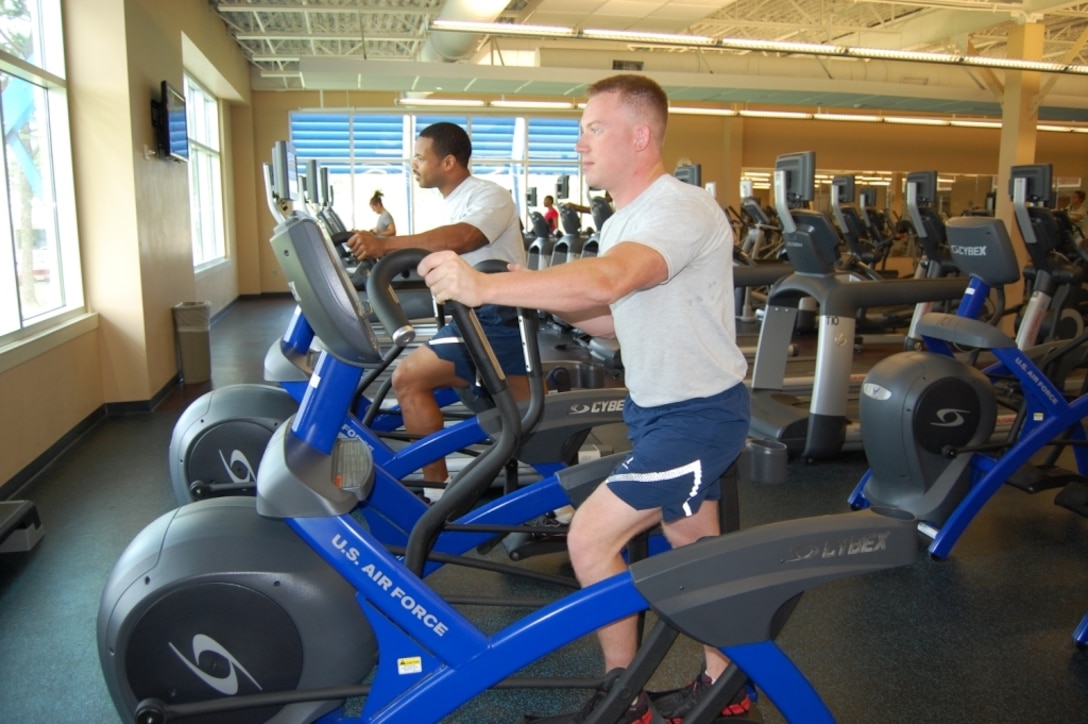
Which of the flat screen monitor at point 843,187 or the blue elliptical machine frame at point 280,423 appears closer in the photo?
the blue elliptical machine frame at point 280,423

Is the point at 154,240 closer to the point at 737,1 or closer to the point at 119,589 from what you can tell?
the point at 119,589

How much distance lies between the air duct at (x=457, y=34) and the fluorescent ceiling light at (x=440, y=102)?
1.61m

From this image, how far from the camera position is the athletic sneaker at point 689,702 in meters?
1.84

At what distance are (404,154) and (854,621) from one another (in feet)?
41.9

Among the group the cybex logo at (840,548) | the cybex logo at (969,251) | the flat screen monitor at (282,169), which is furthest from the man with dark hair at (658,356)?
the cybex logo at (969,251)

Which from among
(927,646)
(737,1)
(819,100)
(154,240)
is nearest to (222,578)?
(927,646)

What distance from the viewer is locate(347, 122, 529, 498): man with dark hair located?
125 inches

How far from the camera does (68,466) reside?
439 centimetres

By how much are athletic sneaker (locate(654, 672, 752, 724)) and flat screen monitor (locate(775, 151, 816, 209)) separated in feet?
10.7

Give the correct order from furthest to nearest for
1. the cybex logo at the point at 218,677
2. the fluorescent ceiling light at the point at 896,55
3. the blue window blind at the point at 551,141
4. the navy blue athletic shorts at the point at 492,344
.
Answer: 1. the blue window blind at the point at 551,141
2. the fluorescent ceiling light at the point at 896,55
3. the navy blue athletic shorts at the point at 492,344
4. the cybex logo at the point at 218,677

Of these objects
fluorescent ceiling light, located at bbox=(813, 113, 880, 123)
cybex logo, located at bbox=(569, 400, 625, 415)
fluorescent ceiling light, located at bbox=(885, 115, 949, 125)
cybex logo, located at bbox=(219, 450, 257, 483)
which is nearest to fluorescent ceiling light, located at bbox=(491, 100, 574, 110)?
fluorescent ceiling light, located at bbox=(813, 113, 880, 123)

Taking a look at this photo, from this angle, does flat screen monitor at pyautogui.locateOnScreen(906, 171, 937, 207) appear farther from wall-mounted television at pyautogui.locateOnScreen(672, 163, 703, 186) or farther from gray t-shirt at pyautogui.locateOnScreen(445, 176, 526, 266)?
gray t-shirt at pyautogui.locateOnScreen(445, 176, 526, 266)

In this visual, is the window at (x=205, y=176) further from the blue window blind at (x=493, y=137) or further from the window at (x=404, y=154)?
the blue window blind at (x=493, y=137)

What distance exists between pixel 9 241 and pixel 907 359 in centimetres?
440
